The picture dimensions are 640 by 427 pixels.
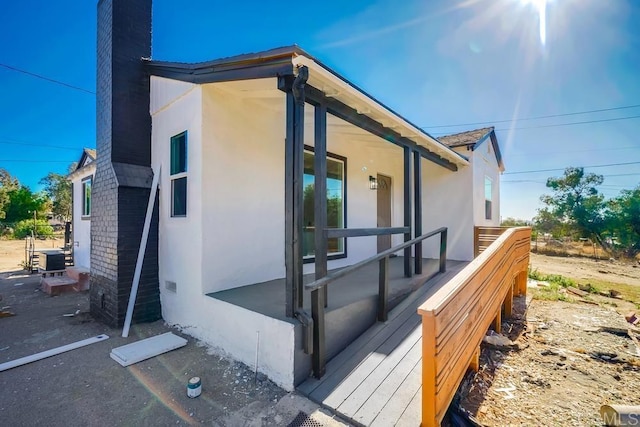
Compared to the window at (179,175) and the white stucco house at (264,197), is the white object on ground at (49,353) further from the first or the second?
the window at (179,175)

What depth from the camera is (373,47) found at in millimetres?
7426

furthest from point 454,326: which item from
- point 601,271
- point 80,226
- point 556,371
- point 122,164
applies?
point 601,271

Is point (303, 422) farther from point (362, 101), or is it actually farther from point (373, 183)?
point (373, 183)

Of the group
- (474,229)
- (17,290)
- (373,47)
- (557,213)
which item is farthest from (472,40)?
(557,213)

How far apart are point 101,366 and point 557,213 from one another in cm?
3187

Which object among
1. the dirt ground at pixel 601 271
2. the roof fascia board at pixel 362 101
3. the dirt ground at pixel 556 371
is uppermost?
the roof fascia board at pixel 362 101

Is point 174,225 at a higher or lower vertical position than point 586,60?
lower

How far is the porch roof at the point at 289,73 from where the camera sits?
2.57m

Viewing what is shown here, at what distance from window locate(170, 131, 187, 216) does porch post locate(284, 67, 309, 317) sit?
2.11m

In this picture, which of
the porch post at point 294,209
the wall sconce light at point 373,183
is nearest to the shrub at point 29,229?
the wall sconce light at point 373,183

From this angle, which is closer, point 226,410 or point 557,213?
point 226,410

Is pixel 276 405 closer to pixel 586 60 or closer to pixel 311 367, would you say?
pixel 311 367

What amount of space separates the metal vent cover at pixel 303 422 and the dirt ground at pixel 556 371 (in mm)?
1491

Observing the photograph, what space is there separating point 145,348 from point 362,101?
411cm
